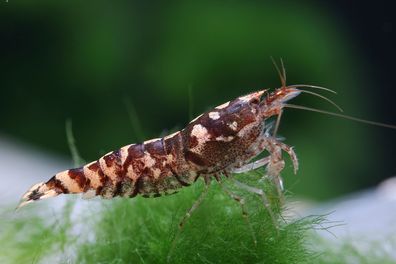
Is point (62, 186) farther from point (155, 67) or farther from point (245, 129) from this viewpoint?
point (155, 67)

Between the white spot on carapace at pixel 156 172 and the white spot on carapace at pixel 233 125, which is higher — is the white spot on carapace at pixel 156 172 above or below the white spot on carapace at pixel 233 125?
below

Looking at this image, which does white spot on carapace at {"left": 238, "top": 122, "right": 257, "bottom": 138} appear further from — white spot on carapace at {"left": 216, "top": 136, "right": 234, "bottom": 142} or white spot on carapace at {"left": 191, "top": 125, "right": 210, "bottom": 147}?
white spot on carapace at {"left": 191, "top": 125, "right": 210, "bottom": 147}

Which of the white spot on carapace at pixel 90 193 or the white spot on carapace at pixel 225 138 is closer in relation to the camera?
the white spot on carapace at pixel 225 138

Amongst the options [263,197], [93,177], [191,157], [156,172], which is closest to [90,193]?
[93,177]

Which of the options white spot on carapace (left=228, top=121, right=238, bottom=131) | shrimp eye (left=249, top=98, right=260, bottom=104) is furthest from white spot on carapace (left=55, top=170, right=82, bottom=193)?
shrimp eye (left=249, top=98, right=260, bottom=104)

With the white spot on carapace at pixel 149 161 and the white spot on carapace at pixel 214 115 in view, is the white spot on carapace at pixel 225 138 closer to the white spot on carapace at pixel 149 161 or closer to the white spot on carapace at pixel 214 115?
the white spot on carapace at pixel 214 115

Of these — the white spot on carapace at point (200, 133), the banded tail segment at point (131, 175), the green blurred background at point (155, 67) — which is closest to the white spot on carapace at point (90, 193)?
the banded tail segment at point (131, 175)

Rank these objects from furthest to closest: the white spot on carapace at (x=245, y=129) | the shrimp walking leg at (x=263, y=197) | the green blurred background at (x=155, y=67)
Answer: the green blurred background at (x=155, y=67) < the white spot on carapace at (x=245, y=129) < the shrimp walking leg at (x=263, y=197)
